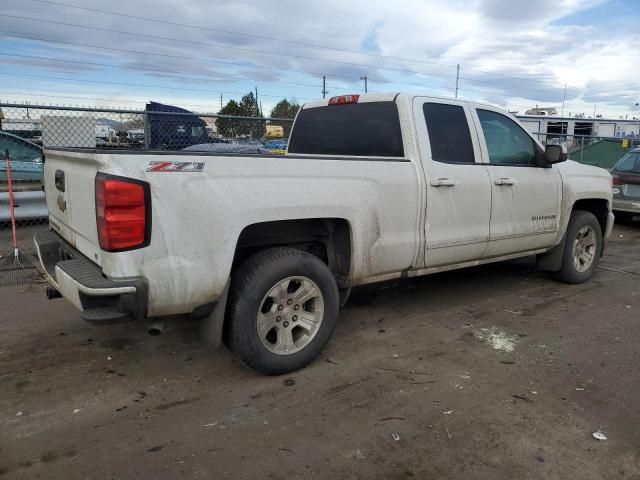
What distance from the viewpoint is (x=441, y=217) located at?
14.5 ft

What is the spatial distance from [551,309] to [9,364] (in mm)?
4738

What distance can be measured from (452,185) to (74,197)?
115 inches

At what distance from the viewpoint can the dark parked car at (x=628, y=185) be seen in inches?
397

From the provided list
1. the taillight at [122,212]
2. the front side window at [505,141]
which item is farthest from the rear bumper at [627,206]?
the taillight at [122,212]

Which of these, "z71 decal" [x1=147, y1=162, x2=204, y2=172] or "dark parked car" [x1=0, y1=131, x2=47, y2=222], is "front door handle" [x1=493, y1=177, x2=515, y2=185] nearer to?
"z71 decal" [x1=147, y1=162, x2=204, y2=172]

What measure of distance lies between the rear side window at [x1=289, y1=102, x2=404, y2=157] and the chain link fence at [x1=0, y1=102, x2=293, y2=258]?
77.0 inches

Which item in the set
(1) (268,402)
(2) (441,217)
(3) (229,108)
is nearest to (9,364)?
(1) (268,402)

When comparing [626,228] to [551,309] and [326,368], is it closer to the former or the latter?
[551,309]

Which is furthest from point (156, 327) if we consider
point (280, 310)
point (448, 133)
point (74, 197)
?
point (448, 133)

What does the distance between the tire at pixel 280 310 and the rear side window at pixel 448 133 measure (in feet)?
5.17

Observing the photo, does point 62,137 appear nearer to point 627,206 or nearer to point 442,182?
point 442,182

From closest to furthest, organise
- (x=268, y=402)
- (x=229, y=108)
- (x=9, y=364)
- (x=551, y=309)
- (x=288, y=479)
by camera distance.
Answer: (x=288, y=479)
(x=268, y=402)
(x=9, y=364)
(x=551, y=309)
(x=229, y=108)

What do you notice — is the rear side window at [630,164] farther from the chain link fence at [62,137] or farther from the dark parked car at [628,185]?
the chain link fence at [62,137]

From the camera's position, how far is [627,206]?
10250 millimetres
